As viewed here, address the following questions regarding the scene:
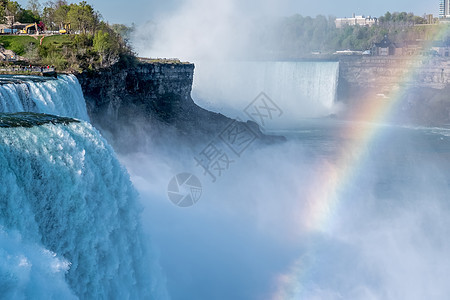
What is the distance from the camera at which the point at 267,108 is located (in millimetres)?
63344

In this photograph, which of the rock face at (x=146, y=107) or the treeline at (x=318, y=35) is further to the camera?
the treeline at (x=318, y=35)

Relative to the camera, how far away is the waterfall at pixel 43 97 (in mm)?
17859

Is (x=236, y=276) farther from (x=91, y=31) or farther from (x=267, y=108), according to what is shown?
(x=267, y=108)

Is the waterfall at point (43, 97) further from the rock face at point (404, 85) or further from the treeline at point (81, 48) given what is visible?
the rock face at point (404, 85)

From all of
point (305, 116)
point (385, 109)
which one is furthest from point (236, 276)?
point (385, 109)

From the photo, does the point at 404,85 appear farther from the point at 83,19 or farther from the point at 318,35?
the point at 318,35

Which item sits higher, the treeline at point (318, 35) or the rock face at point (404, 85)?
the treeline at point (318, 35)

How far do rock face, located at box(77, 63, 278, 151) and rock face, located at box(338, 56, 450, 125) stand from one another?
24.5m

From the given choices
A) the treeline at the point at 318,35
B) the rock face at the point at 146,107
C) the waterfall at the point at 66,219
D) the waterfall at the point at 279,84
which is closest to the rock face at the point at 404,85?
the waterfall at the point at 279,84

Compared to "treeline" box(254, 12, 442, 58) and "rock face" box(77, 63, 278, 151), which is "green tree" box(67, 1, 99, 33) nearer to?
"rock face" box(77, 63, 278, 151)

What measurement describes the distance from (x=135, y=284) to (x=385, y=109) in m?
52.5

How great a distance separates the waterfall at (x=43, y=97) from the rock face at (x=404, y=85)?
1656 inches

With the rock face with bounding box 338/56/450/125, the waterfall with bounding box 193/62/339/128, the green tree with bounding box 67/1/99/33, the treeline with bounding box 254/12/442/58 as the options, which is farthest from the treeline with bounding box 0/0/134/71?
the treeline with bounding box 254/12/442/58

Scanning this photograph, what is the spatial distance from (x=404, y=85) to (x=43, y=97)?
5069cm
